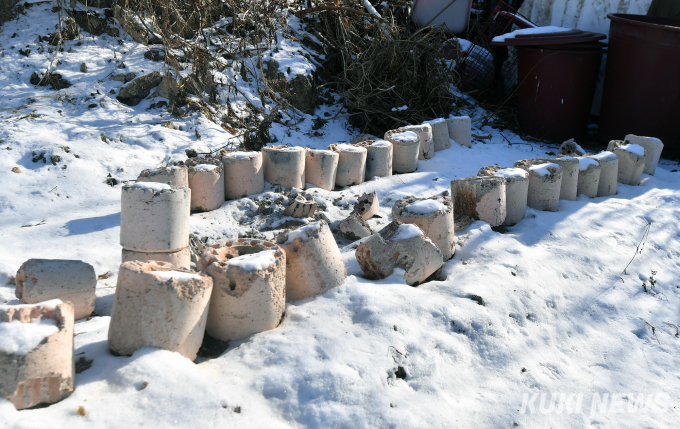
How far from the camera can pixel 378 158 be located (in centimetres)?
502

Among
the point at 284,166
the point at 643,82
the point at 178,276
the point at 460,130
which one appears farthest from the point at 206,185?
the point at 643,82

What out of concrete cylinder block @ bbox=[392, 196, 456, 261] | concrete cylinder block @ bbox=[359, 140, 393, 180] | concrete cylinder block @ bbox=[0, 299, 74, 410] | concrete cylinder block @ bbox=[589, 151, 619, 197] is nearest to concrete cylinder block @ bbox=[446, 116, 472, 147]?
concrete cylinder block @ bbox=[359, 140, 393, 180]

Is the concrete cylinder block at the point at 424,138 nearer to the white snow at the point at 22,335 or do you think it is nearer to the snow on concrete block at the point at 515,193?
the snow on concrete block at the point at 515,193

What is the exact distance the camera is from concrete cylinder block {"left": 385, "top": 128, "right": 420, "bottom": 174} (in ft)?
17.3

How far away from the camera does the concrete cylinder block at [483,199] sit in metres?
3.93

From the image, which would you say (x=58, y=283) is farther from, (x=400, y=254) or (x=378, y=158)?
(x=378, y=158)

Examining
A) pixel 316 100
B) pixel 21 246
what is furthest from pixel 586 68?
pixel 21 246

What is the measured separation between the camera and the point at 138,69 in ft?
18.4

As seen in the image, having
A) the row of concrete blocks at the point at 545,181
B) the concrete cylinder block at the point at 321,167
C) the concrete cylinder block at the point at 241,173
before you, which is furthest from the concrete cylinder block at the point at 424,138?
the concrete cylinder block at the point at 241,173

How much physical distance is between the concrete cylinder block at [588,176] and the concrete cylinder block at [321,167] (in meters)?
A: 2.21

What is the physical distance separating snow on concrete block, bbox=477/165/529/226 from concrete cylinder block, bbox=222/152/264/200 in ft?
6.08

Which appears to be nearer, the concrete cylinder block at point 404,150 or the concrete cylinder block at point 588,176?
the concrete cylinder block at point 588,176

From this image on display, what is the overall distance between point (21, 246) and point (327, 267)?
1.95 metres

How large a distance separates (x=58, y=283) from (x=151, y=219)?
0.55m
